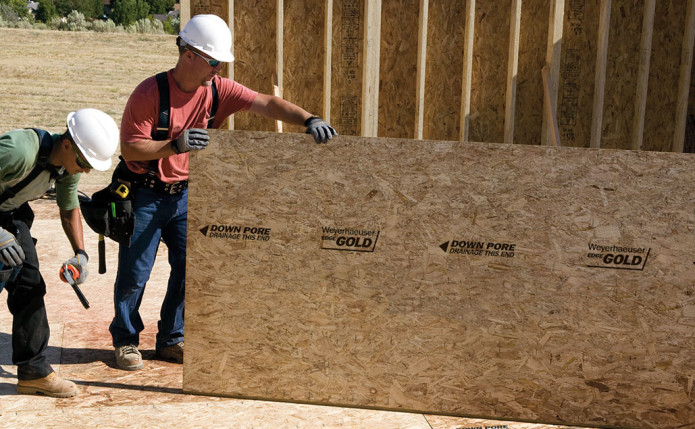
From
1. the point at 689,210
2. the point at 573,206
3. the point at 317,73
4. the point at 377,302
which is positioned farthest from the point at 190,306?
the point at 317,73

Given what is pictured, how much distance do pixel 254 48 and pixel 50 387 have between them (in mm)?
4409

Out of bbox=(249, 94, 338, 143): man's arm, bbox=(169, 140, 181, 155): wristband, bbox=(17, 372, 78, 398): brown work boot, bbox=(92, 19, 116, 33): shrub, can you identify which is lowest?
bbox=(17, 372, 78, 398): brown work boot

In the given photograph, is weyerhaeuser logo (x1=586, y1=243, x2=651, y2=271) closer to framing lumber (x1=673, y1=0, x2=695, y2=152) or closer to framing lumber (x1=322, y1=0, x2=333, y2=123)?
framing lumber (x1=322, y1=0, x2=333, y2=123)

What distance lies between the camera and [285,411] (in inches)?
150

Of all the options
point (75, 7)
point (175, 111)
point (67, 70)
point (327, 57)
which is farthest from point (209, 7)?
point (75, 7)

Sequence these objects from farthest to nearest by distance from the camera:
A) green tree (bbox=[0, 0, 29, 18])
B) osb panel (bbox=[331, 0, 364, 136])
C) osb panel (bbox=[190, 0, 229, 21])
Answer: green tree (bbox=[0, 0, 29, 18]) → osb panel (bbox=[331, 0, 364, 136]) → osb panel (bbox=[190, 0, 229, 21])

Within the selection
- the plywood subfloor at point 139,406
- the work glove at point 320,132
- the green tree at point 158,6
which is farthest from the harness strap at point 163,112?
the green tree at point 158,6

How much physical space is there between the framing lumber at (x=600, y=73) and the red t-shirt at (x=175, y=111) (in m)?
4.37

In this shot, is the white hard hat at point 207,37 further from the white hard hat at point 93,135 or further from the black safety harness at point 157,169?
the white hard hat at point 93,135

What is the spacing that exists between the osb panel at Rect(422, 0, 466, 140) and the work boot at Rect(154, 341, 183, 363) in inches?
162

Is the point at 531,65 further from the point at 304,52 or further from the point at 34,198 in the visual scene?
the point at 34,198

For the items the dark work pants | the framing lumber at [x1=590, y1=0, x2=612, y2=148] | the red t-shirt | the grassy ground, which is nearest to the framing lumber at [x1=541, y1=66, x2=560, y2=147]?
the framing lumber at [x1=590, y1=0, x2=612, y2=148]

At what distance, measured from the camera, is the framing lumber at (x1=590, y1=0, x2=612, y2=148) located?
23.4 ft

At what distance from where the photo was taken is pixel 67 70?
22.6 metres
